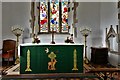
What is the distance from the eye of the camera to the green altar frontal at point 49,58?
6039 mm

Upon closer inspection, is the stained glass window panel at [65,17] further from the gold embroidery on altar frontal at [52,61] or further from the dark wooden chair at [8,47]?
the gold embroidery on altar frontal at [52,61]

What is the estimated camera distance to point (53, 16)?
31.3ft

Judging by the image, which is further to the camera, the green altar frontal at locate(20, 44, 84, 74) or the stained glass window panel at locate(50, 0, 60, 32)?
the stained glass window panel at locate(50, 0, 60, 32)

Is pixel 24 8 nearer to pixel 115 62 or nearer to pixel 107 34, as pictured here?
pixel 107 34

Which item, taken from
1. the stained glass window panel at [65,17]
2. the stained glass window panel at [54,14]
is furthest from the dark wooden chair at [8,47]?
the stained glass window panel at [65,17]

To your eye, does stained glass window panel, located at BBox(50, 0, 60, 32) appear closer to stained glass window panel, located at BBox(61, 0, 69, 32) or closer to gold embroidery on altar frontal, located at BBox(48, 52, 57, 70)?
stained glass window panel, located at BBox(61, 0, 69, 32)

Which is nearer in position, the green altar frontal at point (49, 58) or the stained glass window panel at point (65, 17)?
the green altar frontal at point (49, 58)

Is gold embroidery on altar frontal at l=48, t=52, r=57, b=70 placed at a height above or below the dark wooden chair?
below

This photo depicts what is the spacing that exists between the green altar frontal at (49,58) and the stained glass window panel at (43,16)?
3.44 m

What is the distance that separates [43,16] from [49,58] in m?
3.73

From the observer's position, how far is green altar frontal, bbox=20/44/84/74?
19.8 feet

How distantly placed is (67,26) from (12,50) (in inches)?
97.1

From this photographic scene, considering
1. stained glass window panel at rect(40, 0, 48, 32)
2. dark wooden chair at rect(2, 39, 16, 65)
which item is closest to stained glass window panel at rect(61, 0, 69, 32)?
stained glass window panel at rect(40, 0, 48, 32)

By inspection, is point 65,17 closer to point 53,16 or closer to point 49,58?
point 53,16
